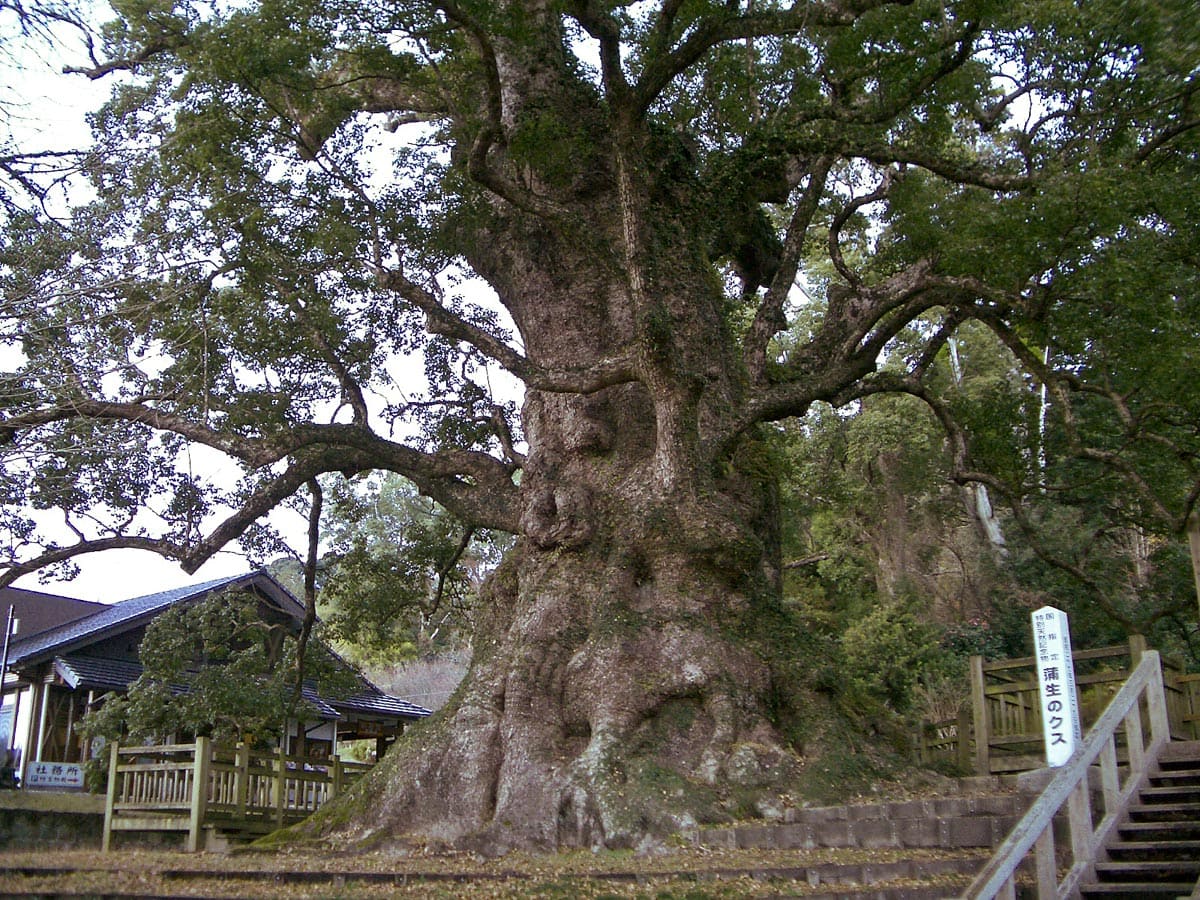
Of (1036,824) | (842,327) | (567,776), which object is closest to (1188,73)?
(842,327)

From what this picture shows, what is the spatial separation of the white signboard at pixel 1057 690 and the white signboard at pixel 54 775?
1596 cm

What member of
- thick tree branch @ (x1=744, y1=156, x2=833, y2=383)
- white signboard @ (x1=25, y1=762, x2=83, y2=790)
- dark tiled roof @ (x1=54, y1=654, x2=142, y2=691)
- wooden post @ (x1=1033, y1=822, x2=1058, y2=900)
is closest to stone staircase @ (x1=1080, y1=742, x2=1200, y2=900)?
wooden post @ (x1=1033, y1=822, x2=1058, y2=900)

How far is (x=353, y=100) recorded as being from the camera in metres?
12.0

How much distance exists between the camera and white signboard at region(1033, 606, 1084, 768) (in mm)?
6340

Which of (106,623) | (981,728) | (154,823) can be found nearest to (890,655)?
(981,728)

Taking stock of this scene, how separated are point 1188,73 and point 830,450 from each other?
14529mm

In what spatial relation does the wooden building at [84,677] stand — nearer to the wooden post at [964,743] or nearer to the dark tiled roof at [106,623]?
the dark tiled roof at [106,623]

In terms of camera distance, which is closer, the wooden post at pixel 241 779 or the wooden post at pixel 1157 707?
the wooden post at pixel 1157 707

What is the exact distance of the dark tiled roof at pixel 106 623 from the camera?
59.0ft

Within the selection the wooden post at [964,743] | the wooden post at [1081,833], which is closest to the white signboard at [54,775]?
the wooden post at [964,743]

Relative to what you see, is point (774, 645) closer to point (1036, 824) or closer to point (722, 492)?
point (722, 492)

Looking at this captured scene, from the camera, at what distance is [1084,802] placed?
6164mm

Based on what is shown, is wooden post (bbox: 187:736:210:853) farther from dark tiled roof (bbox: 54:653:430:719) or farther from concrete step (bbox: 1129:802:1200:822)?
concrete step (bbox: 1129:802:1200:822)

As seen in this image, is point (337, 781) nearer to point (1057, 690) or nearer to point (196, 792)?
point (196, 792)
